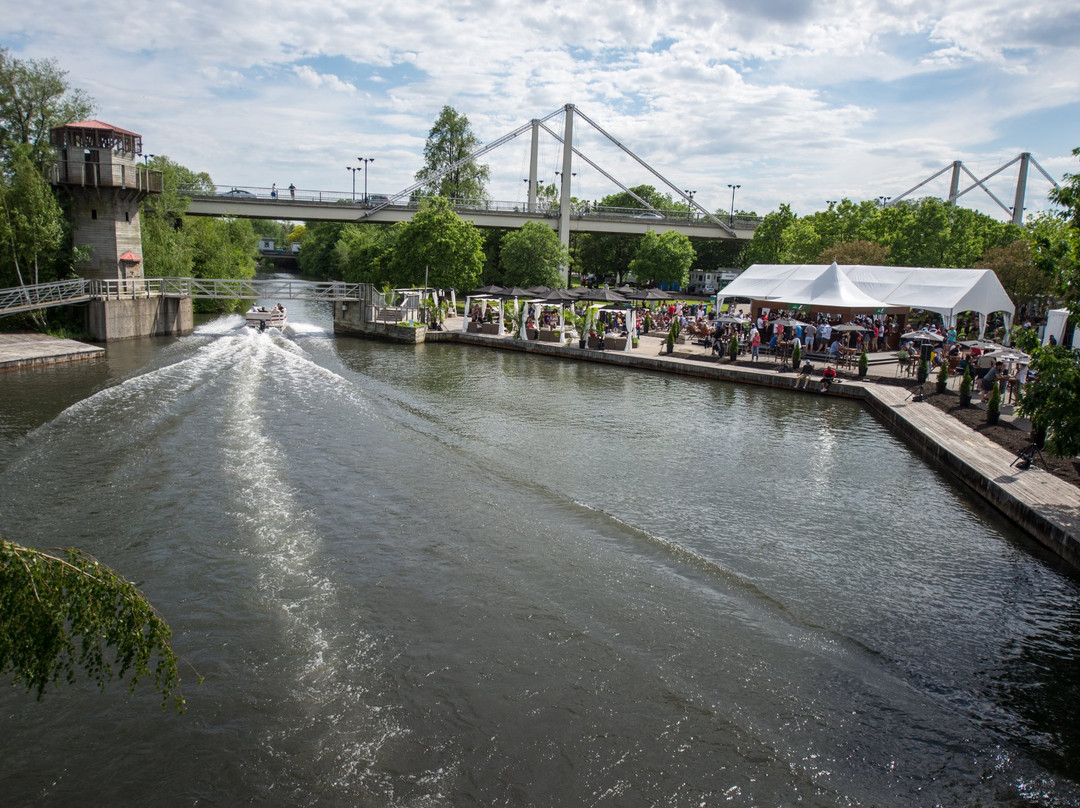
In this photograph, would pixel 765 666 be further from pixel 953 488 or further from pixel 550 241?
pixel 550 241

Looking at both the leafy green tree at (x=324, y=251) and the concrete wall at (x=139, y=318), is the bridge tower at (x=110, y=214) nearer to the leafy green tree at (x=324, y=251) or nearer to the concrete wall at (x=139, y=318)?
the concrete wall at (x=139, y=318)

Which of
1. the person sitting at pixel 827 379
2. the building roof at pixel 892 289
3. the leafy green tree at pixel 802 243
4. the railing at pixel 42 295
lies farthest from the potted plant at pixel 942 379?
the railing at pixel 42 295

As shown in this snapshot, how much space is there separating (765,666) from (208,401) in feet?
57.1

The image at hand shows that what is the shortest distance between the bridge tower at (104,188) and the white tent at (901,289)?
1173 inches

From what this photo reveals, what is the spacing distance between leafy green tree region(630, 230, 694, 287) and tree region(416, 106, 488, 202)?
1583cm

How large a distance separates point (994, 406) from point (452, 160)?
57523 mm

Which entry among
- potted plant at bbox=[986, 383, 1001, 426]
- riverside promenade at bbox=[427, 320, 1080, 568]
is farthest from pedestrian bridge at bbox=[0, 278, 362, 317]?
potted plant at bbox=[986, 383, 1001, 426]

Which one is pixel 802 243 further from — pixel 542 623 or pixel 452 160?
pixel 542 623

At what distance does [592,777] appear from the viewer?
6.74m

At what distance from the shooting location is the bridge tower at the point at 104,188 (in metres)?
34.2

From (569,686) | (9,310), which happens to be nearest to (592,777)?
(569,686)

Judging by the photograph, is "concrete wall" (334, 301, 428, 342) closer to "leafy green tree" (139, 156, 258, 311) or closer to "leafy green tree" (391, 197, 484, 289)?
"leafy green tree" (391, 197, 484, 289)

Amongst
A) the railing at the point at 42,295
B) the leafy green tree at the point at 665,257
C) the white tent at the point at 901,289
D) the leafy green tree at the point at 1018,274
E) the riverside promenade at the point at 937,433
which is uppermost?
the leafy green tree at the point at 665,257

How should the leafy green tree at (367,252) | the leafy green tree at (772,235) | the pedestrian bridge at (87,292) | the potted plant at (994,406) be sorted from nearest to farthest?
the potted plant at (994,406) → the pedestrian bridge at (87,292) → the leafy green tree at (367,252) → the leafy green tree at (772,235)
